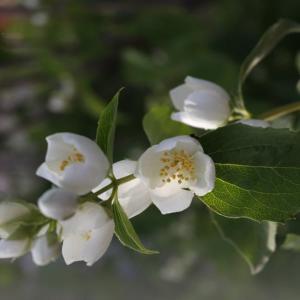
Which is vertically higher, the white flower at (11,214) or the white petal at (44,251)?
the white flower at (11,214)

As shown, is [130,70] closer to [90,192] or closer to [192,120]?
[192,120]

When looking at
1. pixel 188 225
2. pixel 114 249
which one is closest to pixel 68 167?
pixel 188 225

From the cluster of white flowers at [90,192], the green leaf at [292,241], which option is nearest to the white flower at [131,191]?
the cluster of white flowers at [90,192]

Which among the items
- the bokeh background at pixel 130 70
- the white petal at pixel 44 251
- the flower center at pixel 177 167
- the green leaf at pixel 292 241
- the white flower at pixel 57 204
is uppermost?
the white flower at pixel 57 204

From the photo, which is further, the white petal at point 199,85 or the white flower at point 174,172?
the white petal at point 199,85

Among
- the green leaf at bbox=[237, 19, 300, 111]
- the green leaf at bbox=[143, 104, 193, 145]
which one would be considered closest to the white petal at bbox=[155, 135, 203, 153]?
the green leaf at bbox=[143, 104, 193, 145]

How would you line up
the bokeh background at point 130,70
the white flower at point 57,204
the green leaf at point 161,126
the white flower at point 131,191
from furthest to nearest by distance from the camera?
the bokeh background at point 130,70
the green leaf at point 161,126
the white flower at point 131,191
the white flower at point 57,204

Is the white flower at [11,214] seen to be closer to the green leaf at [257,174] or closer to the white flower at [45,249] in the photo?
Result: the white flower at [45,249]
